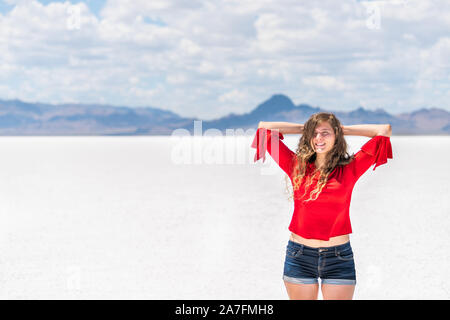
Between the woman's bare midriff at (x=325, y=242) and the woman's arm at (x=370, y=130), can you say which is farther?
the woman's arm at (x=370, y=130)

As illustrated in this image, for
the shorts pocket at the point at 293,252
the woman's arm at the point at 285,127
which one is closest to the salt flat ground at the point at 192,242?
the shorts pocket at the point at 293,252

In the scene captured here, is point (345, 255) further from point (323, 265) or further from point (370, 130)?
point (370, 130)

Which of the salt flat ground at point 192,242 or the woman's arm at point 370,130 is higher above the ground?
the woman's arm at point 370,130

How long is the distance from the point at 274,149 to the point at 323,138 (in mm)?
256

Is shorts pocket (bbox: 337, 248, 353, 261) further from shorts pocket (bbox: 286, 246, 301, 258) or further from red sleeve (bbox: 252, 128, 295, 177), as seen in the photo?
red sleeve (bbox: 252, 128, 295, 177)

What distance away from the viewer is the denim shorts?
2.35 m

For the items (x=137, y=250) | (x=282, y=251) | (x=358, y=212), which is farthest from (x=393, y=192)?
(x=137, y=250)

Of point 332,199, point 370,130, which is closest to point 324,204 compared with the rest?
point 332,199

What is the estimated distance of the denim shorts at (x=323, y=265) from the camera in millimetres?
2354

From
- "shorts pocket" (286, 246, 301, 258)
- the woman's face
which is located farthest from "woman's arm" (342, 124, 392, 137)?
"shorts pocket" (286, 246, 301, 258)

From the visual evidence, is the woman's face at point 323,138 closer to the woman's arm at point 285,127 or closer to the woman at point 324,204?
the woman at point 324,204

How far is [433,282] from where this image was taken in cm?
440

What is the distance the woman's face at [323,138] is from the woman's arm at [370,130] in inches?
4.9

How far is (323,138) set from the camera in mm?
2443
